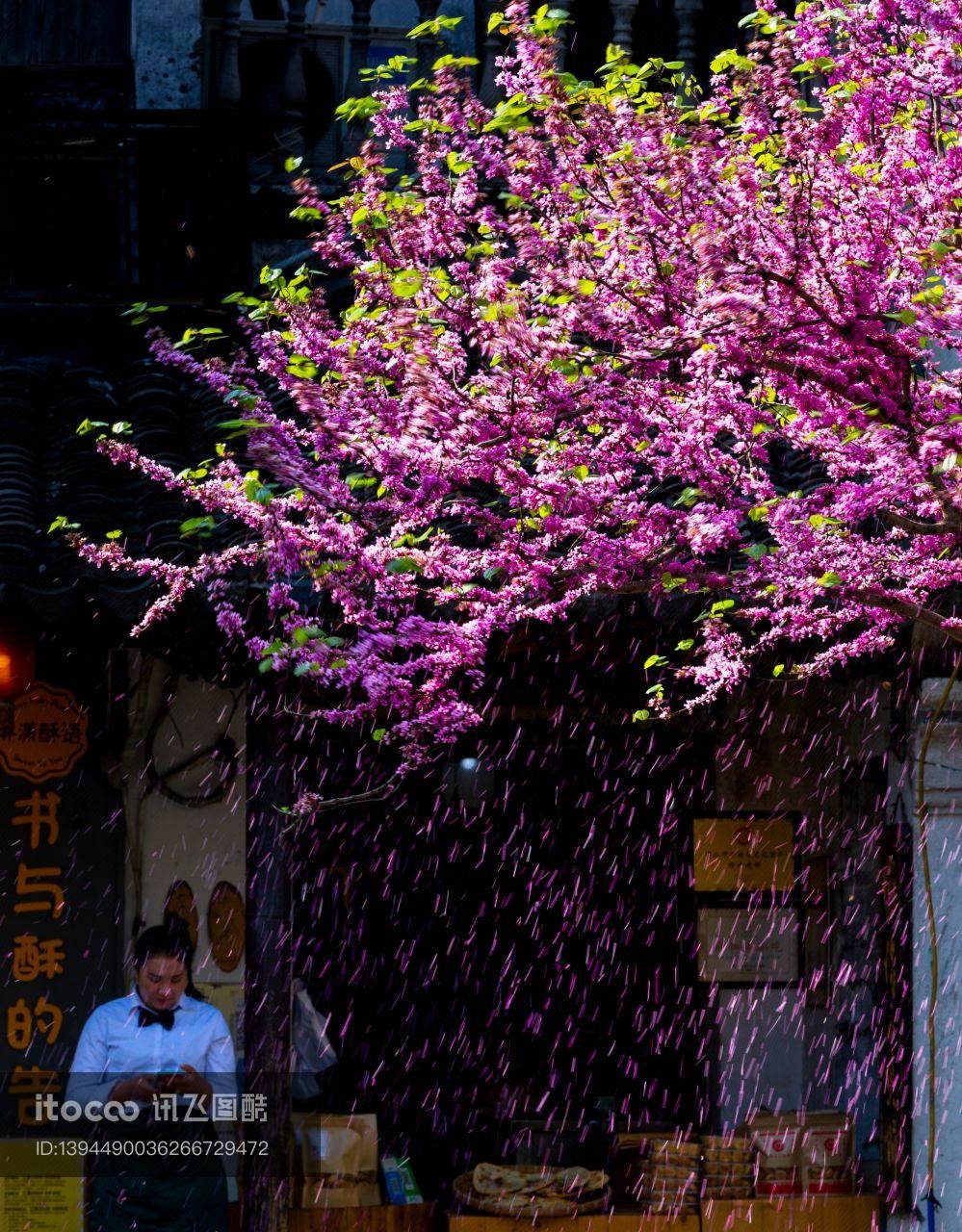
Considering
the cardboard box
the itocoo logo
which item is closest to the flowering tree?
the itocoo logo

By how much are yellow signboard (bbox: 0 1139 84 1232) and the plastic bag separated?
1.49m

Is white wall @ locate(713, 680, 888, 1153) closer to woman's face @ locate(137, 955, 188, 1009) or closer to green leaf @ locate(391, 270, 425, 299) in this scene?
woman's face @ locate(137, 955, 188, 1009)

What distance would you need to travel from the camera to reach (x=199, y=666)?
9328 mm

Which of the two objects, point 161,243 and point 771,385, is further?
point 161,243

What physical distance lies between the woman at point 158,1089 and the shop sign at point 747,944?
3.61 m

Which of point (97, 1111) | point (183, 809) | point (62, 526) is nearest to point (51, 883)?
point (183, 809)

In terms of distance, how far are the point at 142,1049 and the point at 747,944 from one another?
13.8ft

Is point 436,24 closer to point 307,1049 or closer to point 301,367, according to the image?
point 301,367

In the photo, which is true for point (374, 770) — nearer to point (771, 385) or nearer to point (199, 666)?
point (199, 666)

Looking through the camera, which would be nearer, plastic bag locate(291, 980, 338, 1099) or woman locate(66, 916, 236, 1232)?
woman locate(66, 916, 236, 1232)

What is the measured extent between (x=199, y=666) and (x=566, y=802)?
3294mm

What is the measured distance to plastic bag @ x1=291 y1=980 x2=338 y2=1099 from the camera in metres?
10.0

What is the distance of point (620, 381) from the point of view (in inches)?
268

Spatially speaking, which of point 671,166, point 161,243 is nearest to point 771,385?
point 671,166
